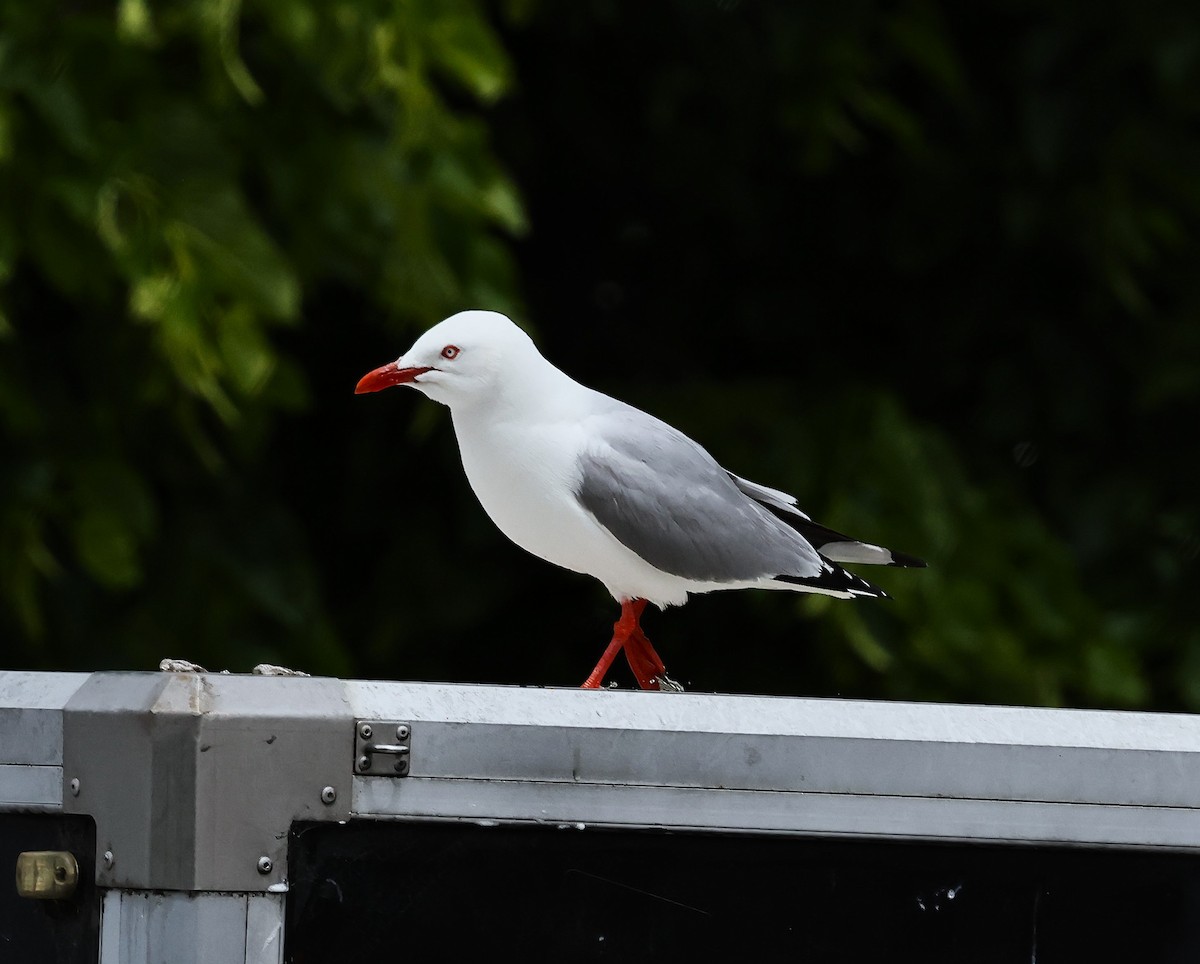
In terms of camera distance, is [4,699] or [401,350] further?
[401,350]

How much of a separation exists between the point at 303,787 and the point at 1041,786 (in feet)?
1.67

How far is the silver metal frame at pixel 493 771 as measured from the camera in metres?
1.03

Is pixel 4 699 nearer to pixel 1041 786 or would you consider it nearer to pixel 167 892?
pixel 167 892

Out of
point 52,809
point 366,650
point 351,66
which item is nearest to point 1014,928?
point 52,809

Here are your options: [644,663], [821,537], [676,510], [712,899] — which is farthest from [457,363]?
[712,899]

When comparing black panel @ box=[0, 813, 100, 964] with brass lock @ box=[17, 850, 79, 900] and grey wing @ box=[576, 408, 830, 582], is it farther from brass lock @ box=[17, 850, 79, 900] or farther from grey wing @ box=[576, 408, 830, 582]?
grey wing @ box=[576, 408, 830, 582]

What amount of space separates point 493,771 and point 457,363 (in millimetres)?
581

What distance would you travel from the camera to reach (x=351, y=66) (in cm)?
249

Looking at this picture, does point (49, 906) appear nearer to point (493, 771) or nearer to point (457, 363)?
point (493, 771)

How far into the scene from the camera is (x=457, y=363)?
159 centimetres

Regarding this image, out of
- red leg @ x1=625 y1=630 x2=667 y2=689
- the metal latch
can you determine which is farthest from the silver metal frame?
red leg @ x1=625 y1=630 x2=667 y2=689

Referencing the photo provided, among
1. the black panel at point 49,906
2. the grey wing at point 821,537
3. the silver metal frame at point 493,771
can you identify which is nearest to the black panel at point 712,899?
the silver metal frame at point 493,771

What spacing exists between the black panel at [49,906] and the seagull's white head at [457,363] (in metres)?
0.58

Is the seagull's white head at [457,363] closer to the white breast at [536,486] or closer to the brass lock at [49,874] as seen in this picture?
the white breast at [536,486]
